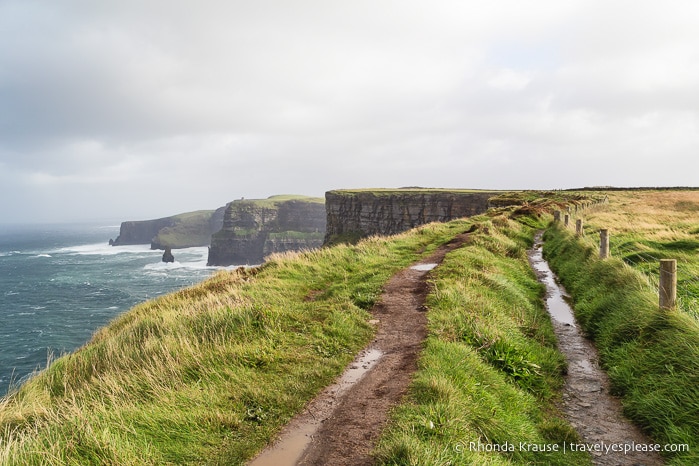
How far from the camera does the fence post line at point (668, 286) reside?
8.01 meters

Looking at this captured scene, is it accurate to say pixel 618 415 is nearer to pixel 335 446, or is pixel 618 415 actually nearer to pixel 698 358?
pixel 698 358

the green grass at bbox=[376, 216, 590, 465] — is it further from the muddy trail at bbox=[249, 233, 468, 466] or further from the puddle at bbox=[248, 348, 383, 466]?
the puddle at bbox=[248, 348, 383, 466]

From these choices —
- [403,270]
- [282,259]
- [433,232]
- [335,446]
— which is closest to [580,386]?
[335,446]

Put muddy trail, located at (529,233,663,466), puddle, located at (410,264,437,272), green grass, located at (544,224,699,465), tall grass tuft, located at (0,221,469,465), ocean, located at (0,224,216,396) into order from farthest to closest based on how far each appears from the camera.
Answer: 1. ocean, located at (0,224,216,396)
2. puddle, located at (410,264,437,272)
3. green grass, located at (544,224,699,465)
4. muddy trail, located at (529,233,663,466)
5. tall grass tuft, located at (0,221,469,465)

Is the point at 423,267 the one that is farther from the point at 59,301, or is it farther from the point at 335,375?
the point at 59,301

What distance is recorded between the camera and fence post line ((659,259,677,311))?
315 inches

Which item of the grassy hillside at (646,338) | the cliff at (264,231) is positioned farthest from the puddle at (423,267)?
the cliff at (264,231)

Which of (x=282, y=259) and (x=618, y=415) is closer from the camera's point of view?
(x=618, y=415)

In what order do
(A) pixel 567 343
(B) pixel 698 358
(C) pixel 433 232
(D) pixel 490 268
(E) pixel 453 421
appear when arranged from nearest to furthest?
(E) pixel 453 421 → (B) pixel 698 358 → (A) pixel 567 343 → (D) pixel 490 268 → (C) pixel 433 232

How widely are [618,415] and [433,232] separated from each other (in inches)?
851

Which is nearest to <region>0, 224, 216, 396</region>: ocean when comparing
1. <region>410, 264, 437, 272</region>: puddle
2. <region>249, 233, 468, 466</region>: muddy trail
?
<region>249, 233, 468, 466</region>: muddy trail

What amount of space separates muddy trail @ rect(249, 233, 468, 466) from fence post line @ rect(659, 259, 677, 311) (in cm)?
513

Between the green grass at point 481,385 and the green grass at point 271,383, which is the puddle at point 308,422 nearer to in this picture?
the green grass at point 271,383

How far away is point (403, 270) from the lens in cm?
1555
